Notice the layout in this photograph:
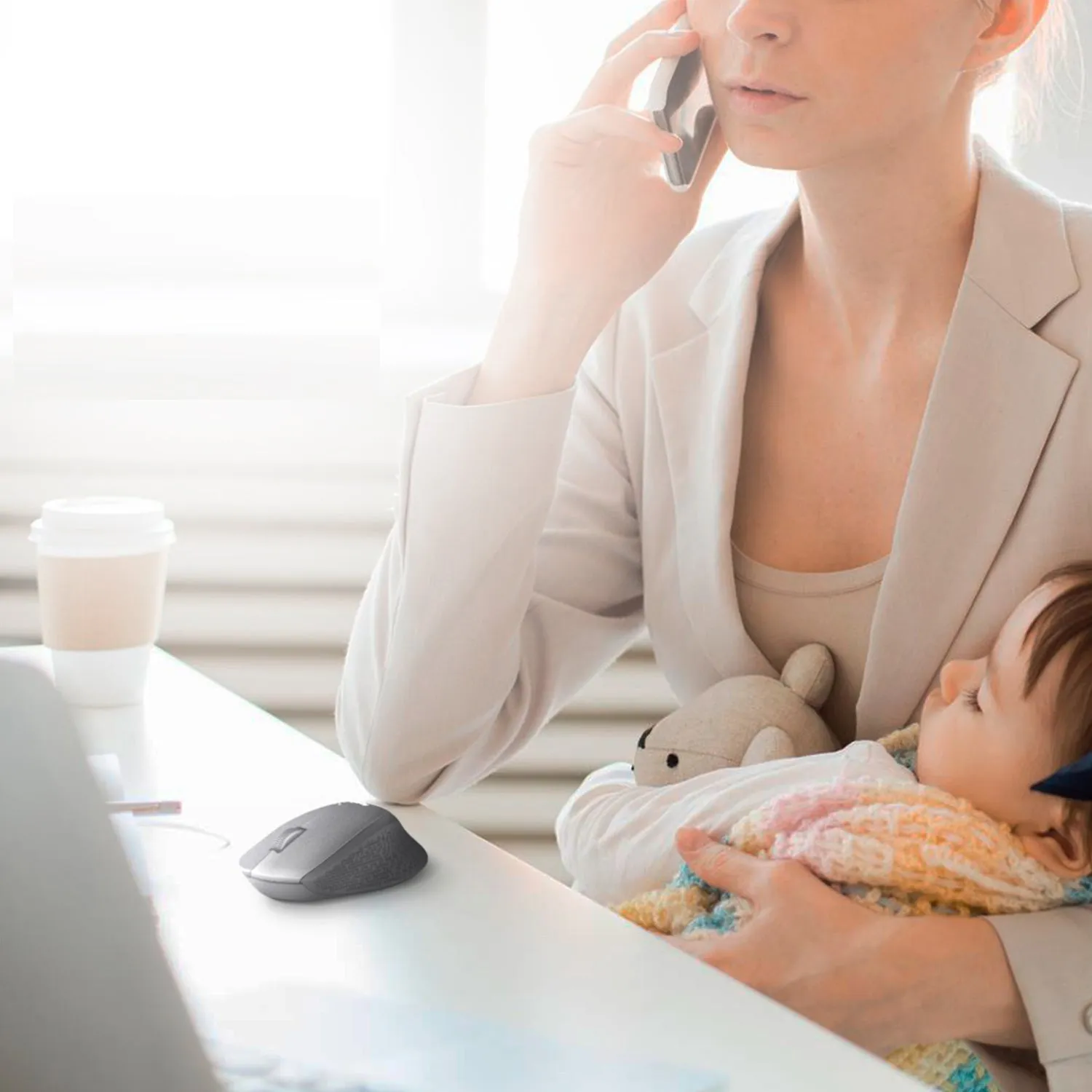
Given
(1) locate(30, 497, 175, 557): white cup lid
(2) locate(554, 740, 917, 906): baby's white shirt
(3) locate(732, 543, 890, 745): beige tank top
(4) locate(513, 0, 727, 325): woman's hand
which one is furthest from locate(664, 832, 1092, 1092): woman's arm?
(1) locate(30, 497, 175, 557): white cup lid

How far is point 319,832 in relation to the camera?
0.88 metres

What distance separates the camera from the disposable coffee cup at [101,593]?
1.25 m

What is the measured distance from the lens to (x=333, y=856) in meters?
0.85

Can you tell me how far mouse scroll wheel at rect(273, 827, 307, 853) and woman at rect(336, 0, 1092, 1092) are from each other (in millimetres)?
189

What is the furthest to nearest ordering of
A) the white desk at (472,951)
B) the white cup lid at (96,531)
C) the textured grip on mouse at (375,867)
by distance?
the white cup lid at (96,531)
the textured grip on mouse at (375,867)
the white desk at (472,951)

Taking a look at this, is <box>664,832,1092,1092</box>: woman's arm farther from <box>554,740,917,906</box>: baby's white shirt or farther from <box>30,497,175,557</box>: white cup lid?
<box>30,497,175,557</box>: white cup lid

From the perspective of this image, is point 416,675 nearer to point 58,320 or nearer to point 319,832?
point 319,832

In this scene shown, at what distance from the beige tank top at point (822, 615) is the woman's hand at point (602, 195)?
0.26 m

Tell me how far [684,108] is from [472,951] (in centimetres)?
72

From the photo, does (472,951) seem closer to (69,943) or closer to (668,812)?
(668,812)

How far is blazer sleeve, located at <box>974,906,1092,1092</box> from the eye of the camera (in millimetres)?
885

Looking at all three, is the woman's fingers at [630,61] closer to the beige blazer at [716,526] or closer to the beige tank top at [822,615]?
the beige blazer at [716,526]

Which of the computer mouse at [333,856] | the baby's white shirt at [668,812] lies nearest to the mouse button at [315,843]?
the computer mouse at [333,856]

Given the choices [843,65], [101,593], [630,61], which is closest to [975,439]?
[843,65]
